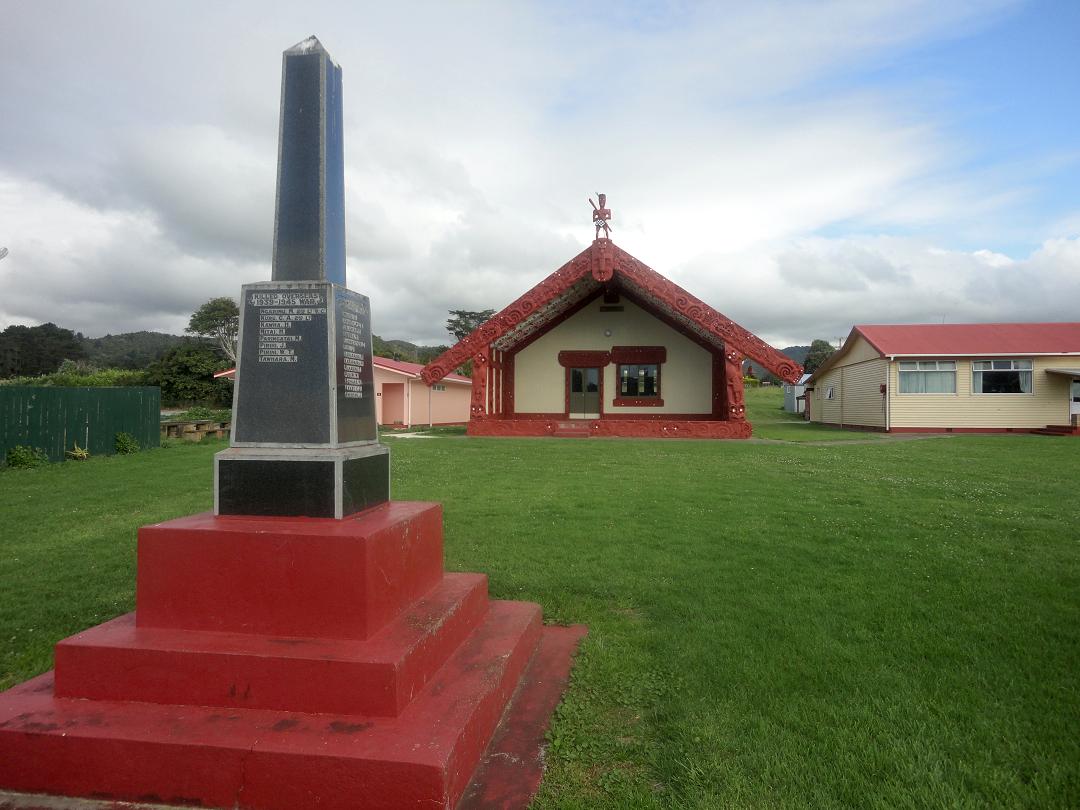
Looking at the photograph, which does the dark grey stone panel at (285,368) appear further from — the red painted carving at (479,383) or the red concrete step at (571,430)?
the red concrete step at (571,430)

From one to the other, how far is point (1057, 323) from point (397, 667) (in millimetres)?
32401

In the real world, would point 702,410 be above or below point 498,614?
above

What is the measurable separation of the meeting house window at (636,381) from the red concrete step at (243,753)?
23.0 m

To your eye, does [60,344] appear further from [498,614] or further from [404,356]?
[498,614]

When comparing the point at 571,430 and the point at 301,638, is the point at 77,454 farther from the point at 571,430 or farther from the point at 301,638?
the point at 301,638

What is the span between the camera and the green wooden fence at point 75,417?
14.6 m

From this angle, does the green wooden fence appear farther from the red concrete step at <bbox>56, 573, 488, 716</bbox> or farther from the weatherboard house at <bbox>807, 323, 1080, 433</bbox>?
the weatherboard house at <bbox>807, 323, 1080, 433</bbox>

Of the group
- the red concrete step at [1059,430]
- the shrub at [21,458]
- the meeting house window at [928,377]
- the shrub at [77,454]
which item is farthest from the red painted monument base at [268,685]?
the red concrete step at [1059,430]

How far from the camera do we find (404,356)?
2522 inches

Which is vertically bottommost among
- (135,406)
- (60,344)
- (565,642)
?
(565,642)

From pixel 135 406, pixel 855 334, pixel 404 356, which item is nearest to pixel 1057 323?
pixel 855 334

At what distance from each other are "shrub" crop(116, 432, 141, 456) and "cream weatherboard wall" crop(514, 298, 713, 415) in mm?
12995

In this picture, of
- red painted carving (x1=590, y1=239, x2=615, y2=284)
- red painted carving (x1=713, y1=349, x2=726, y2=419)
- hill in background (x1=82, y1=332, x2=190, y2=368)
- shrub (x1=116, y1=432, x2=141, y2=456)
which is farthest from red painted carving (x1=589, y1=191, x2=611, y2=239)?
hill in background (x1=82, y1=332, x2=190, y2=368)

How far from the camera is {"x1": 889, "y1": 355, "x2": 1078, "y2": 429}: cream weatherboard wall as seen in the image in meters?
24.9
